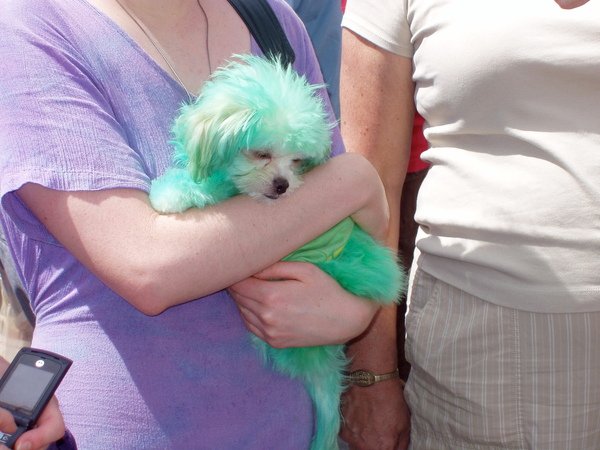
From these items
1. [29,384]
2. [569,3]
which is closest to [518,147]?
[569,3]

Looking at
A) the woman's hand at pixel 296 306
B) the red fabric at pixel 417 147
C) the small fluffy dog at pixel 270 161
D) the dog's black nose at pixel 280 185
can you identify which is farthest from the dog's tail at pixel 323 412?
the red fabric at pixel 417 147

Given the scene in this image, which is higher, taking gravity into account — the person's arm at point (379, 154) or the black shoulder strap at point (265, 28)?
the black shoulder strap at point (265, 28)

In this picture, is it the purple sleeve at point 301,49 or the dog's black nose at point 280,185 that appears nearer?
the dog's black nose at point 280,185

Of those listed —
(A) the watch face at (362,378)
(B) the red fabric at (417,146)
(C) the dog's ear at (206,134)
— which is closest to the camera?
(C) the dog's ear at (206,134)

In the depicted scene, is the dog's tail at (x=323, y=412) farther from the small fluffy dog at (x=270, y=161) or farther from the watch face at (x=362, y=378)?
the watch face at (x=362, y=378)

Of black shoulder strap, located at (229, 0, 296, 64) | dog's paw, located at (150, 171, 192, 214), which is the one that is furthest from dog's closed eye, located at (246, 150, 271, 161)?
black shoulder strap, located at (229, 0, 296, 64)

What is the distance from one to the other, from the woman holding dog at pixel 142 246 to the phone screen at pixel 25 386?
0.16 m

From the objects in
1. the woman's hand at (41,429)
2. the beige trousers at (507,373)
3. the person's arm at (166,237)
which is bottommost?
the beige trousers at (507,373)

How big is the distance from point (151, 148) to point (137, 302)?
30 centimetres

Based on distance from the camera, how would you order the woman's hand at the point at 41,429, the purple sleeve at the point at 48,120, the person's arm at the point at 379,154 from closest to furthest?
the woman's hand at the point at 41,429 → the purple sleeve at the point at 48,120 → the person's arm at the point at 379,154

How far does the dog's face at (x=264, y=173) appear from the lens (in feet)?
4.52

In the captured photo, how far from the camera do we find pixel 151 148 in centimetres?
137

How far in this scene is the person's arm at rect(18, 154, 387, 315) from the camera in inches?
48.6

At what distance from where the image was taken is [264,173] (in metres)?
1.38
